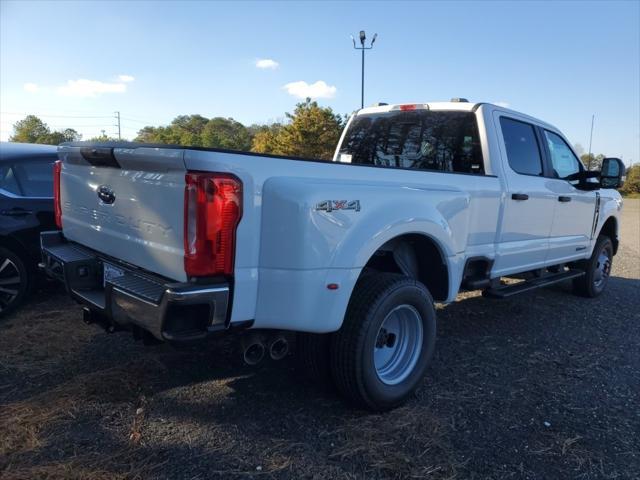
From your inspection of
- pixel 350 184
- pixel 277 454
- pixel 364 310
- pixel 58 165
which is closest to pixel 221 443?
pixel 277 454

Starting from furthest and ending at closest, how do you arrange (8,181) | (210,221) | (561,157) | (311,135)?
(311,135), (561,157), (8,181), (210,221)

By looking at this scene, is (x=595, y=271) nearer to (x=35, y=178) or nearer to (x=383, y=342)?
(x=383, y=342)

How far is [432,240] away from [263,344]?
1427 mm

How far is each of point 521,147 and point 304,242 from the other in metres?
3.09

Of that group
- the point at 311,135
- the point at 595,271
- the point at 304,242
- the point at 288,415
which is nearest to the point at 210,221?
the point at 304,242

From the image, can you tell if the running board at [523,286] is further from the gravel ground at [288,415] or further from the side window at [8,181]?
the side window at [8,181]

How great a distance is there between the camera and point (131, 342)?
13.7 feet

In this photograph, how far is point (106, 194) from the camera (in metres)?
2.98

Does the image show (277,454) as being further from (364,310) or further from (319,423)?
(364,310)

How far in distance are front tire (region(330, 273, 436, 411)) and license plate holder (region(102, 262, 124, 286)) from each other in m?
1.29

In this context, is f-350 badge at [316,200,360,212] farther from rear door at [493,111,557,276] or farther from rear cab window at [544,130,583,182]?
rear cab window at [544,130,583,182]

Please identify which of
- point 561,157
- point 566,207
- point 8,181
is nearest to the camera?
point 8,181

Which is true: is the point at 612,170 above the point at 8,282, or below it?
above

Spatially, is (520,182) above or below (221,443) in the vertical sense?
above
